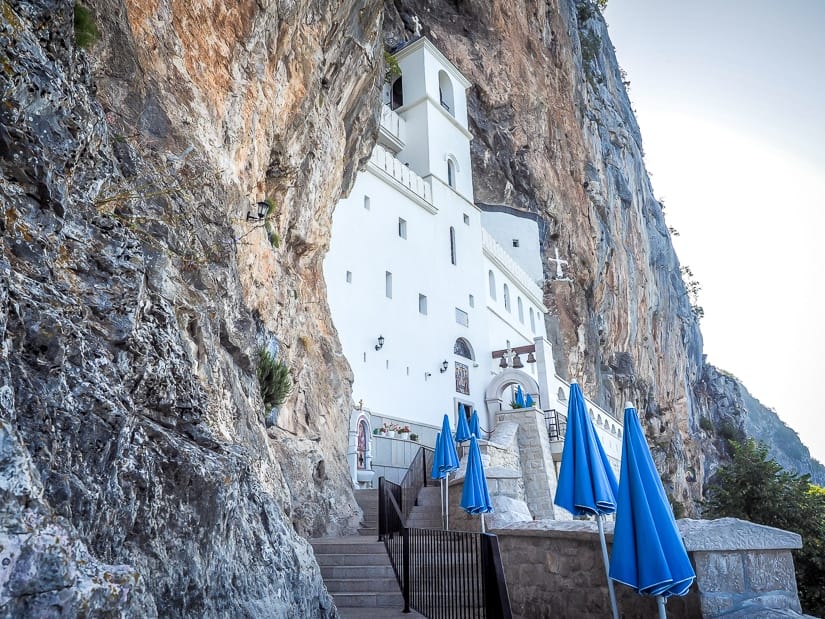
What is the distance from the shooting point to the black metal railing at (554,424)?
18839 mm

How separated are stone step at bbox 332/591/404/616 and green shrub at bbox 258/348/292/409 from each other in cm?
342

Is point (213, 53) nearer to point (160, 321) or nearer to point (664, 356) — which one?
point (160, 321)

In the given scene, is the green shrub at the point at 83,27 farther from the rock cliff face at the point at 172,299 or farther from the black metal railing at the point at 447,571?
the black metal railing at the point at 447,571

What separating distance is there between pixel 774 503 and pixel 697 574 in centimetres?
999

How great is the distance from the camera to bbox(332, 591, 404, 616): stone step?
742 centimetres

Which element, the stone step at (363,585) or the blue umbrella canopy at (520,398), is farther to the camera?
the blue umbrella canopy at (520,398)

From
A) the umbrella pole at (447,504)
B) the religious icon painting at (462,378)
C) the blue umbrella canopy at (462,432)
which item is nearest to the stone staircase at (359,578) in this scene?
the umbrella pole at (447,504)

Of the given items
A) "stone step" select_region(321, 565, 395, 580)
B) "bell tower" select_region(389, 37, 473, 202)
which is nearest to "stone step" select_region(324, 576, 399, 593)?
"stone step" select_region(321, 565, 395, 580)

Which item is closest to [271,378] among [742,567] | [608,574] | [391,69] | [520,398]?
[608,574]

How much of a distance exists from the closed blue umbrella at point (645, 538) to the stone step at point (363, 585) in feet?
12.6

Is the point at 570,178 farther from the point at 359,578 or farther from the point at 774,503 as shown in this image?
the point at 359,578

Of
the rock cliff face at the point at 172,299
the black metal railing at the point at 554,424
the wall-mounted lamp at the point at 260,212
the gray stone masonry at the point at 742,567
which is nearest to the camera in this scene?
the rock cliff face at the point at 172,299

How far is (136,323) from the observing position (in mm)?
3848

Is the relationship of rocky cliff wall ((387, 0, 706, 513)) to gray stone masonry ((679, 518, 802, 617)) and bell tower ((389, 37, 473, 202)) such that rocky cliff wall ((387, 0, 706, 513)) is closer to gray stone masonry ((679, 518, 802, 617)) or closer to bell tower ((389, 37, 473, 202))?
bell tower ((389, 37, 473, 202))
